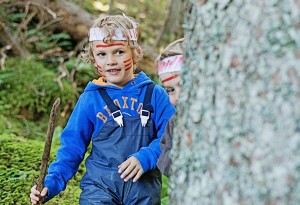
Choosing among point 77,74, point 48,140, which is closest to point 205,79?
point 48,140

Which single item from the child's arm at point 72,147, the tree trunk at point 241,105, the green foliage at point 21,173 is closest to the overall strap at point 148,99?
the child's arm at point 72,147

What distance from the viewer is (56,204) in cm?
479

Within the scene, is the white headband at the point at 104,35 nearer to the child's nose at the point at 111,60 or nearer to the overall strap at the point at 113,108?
the child's nose at the point at 111,60

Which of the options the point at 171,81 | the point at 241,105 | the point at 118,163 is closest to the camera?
the point at 241,105

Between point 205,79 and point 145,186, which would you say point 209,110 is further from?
point 145,186

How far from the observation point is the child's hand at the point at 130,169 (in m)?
3.71

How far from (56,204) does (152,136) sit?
138cm

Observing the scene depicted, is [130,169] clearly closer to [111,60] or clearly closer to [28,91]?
[111,60]

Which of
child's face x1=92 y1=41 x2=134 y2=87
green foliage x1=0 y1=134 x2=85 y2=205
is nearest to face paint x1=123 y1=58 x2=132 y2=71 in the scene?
child's face x1=92 y1=41 x2=134 y2=87

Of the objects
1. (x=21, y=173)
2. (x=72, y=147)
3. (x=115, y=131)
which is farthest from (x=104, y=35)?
(x=21, y=173)

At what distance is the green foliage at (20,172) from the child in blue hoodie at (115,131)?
0.59 meters

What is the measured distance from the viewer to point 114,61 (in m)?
3.92

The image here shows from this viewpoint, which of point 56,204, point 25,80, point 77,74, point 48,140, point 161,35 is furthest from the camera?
point 161,35

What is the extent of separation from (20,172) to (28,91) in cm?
291
